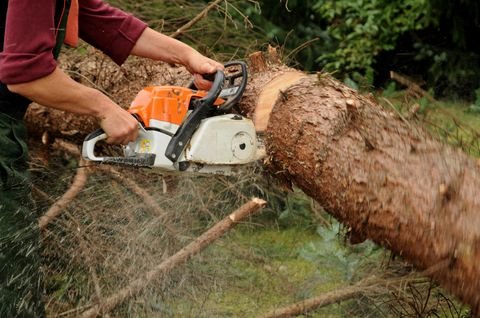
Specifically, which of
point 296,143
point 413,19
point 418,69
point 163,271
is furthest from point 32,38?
point 418,69

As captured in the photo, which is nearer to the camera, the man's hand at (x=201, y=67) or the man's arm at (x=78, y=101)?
the man's arm at (x=78, y=101)

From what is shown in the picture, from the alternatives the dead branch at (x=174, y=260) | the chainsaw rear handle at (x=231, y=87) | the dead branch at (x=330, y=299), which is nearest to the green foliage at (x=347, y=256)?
the dead branch at (x=330, y=299)

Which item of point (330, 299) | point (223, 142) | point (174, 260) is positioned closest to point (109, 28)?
point (223, 142)

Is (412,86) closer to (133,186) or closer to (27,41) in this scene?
(27,41)

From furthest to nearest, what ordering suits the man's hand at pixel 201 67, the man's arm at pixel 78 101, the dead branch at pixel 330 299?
the dead branch at pixel 330 299 < the man's hand at pixel 201 67 < the man's arm at pixel 78 101

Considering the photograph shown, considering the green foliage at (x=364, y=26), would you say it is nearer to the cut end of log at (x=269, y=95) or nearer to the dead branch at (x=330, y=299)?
the dead branch at (x=330, y=299)

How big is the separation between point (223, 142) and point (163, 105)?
26 centimetres

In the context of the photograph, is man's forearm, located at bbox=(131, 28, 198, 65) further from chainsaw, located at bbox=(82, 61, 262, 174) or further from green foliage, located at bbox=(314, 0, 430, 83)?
green foliage, located at bbox=(314, 0, 430, 83)

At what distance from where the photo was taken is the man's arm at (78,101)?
2654 mm

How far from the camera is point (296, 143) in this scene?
2.94m

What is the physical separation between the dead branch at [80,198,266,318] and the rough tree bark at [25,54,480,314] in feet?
2.10

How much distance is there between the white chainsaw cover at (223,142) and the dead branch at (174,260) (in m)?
0.80

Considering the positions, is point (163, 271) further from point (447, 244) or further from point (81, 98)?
point (447, 244)

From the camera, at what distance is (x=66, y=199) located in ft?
12.5
